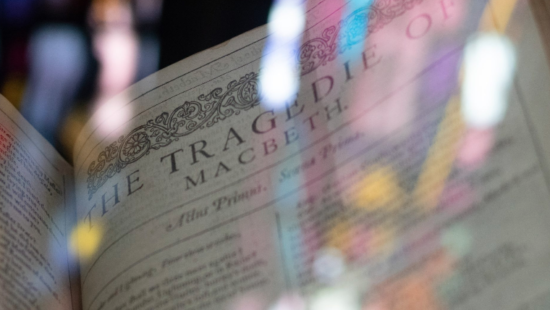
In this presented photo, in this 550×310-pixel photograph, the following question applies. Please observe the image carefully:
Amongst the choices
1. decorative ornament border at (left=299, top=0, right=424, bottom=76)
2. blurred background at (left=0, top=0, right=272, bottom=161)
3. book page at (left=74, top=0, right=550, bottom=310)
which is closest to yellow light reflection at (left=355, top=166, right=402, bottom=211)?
book page at (left=74, top=0, right=550, bottom=310)

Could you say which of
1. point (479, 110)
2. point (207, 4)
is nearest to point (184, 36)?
point (207, 4)

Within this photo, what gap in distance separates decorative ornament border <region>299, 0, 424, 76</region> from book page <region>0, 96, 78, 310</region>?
0.29 meters

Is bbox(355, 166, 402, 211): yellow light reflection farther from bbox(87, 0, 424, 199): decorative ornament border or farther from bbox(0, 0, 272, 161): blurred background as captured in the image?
bbox(0, 0, 272, 161): blurred background

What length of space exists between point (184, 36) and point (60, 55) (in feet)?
0.45

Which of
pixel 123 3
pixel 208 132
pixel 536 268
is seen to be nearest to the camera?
pixel 536 268

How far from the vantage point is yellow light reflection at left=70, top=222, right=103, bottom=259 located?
2.31 ft

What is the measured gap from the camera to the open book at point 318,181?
1.69 feet

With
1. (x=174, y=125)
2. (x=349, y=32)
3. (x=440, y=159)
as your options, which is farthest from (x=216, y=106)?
(x=440, y=159)

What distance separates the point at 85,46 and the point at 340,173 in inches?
13.9

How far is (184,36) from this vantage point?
78 cm

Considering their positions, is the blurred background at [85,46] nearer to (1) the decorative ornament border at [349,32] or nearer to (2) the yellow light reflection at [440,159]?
(1) the decorative ornament border at [349,32]

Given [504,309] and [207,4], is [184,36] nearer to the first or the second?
[207,4]

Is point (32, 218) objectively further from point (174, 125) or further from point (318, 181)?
point (318, 181)

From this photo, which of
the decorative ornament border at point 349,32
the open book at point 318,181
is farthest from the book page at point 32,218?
the decorative ornament border at point 349,32
